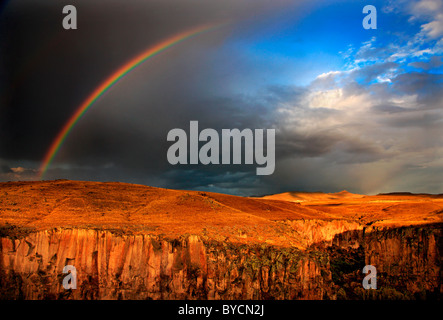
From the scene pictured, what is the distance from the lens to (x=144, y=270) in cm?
2555

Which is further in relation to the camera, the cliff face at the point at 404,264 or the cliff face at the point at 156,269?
the cliff face at the point at 404,264

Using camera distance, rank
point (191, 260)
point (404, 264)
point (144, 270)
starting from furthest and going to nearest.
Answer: point (404, 264) → point (191, 260) → point (144, 270)

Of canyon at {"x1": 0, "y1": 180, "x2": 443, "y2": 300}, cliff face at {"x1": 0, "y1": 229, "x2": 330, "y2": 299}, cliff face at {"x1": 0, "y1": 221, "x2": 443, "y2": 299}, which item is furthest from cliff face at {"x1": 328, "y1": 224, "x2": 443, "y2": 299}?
cliff face at {"x1": 0, "y1": 229, "x2": 330, "y2": 299}

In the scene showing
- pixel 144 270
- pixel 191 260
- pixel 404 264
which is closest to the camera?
pixel 144 270

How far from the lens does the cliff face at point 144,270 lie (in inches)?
995

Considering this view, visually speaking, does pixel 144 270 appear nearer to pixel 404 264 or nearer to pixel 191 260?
pixel 191 260

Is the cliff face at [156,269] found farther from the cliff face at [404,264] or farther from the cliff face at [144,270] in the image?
the cliff face at [404,264]

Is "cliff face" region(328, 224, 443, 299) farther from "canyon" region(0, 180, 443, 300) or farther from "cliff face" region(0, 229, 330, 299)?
"cliff face" region(0, 229, 330, 299)

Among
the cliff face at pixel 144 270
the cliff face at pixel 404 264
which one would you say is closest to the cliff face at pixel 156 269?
the cliff face at pixel 144 270

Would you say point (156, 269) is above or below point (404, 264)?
above

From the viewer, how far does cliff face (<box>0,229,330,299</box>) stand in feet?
82.9

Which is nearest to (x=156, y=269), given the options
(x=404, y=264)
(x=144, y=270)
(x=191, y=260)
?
(x=144, y=270)
